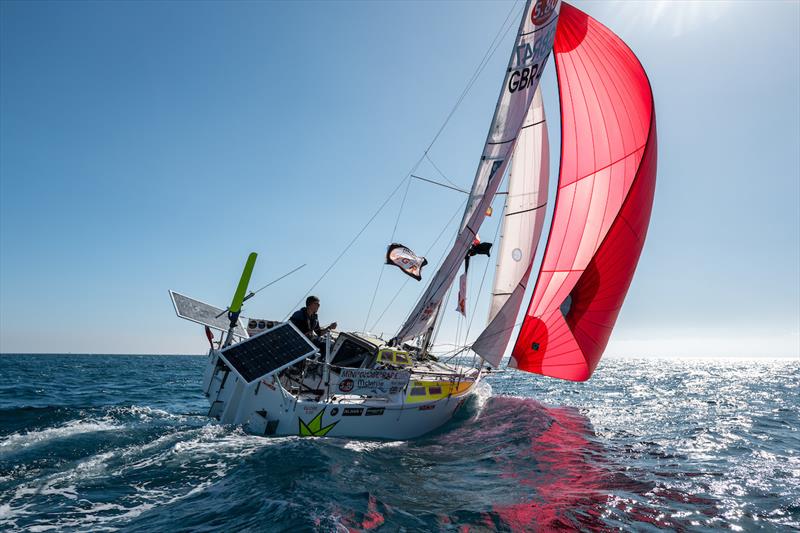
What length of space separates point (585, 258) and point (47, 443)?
1266 cm

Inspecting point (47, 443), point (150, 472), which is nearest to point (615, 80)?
point (150, 472)

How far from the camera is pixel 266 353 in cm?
759

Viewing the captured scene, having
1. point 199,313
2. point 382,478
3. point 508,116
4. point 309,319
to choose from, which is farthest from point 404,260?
point 382,478

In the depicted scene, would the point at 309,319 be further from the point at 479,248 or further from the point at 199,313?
the point at 479,248

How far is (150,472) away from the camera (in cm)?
637

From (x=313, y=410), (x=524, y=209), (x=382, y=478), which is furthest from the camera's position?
(x=524, y=209)

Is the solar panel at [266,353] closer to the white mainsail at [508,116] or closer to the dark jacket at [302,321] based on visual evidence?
the dark jacket at [302,321]

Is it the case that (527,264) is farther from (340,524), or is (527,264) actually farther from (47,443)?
(47,443)

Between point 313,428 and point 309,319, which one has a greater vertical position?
point 309,319

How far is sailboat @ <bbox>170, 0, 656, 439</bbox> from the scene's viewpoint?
9.09 metres

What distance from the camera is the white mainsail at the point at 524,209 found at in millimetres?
13344

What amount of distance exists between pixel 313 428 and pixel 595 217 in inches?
354

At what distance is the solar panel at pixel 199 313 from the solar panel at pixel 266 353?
1798 mm

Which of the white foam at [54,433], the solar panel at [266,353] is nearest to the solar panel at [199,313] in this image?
the solar panel at [266,353]
